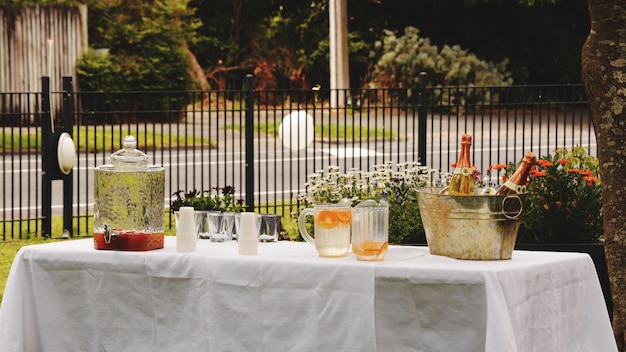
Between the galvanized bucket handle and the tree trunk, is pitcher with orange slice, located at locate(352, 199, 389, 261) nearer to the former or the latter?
the galvanized bucket handle

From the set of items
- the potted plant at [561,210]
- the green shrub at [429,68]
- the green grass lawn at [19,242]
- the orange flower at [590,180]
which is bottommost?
the green grass lawn at [19,242]

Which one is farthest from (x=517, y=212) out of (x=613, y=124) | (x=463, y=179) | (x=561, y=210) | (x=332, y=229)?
(x=561, y=210)

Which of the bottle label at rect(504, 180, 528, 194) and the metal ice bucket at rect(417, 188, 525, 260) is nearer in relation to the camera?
the metal ice bucket at rect(417, 188, 525, 260)

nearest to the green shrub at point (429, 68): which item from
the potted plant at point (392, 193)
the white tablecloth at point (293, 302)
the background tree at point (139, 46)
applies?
the background tree at point (139, 46)

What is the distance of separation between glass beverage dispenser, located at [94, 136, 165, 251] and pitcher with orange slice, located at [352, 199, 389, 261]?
1019 millimetres

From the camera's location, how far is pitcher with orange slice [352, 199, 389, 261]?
503 cm

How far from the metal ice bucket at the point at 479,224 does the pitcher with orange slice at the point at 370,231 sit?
25 centimetres

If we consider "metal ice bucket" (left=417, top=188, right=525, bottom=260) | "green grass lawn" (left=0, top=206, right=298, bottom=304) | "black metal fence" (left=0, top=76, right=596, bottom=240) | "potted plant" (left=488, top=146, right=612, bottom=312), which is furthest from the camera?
"black metal fence" (left=0, top=76, right=596, bottom=240)

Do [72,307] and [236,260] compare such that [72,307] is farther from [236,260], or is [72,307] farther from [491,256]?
[491,256]

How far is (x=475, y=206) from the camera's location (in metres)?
4.99

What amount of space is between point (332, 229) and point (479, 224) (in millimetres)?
638

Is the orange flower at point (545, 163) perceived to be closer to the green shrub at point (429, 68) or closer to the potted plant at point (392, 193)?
the potted plant at point (392, 193)

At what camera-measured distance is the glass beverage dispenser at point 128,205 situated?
5473 mm

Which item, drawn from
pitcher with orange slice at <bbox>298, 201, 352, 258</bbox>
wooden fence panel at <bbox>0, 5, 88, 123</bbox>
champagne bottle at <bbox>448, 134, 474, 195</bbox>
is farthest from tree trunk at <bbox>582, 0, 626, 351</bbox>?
wooden fence panel at <bbox>0, 5, 88, 123</bbox>
